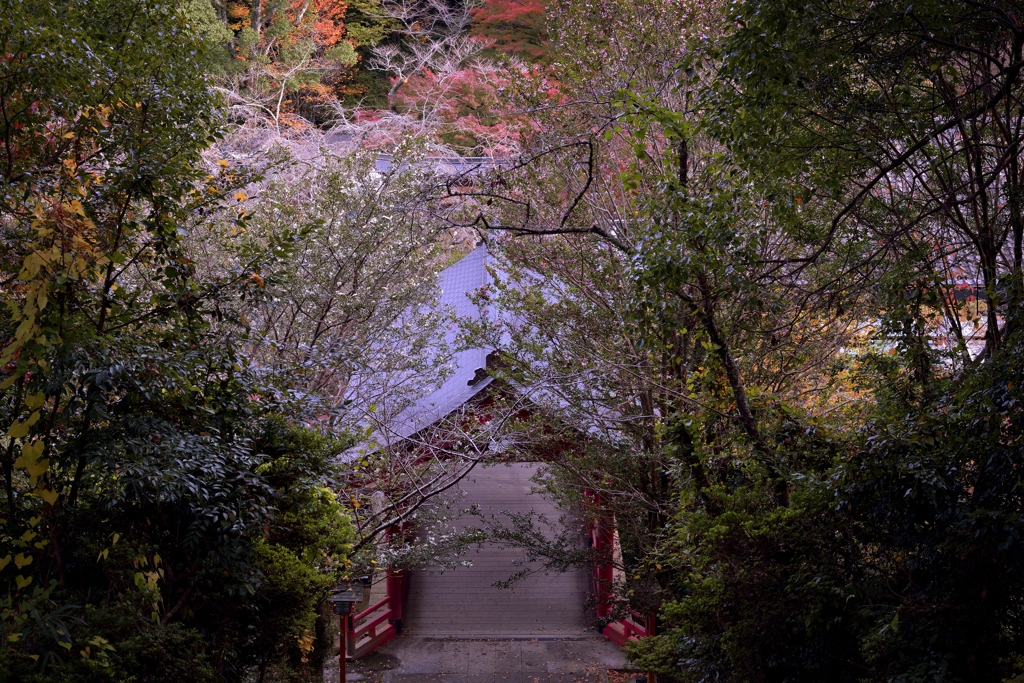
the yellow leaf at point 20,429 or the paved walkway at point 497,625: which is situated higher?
the yellow leaf at point 20,429

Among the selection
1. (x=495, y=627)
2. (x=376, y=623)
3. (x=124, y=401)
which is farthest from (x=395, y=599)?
(x=124, y=401)

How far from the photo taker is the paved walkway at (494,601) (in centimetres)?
1361

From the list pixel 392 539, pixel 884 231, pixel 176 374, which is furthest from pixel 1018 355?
pixel 392 539

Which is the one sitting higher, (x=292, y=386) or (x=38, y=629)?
(x=292, y=386)

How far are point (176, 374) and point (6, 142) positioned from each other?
1608mm

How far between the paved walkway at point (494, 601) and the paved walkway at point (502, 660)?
457 millimetres

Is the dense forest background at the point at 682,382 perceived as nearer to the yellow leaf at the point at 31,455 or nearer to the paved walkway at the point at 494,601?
the yellow leaf at the point at 31,455

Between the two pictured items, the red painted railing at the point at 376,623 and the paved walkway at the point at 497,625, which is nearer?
the paved walkway at the point at 497,625

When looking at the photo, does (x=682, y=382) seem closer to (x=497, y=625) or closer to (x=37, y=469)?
(x=37, y=469)

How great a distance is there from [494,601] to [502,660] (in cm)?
238

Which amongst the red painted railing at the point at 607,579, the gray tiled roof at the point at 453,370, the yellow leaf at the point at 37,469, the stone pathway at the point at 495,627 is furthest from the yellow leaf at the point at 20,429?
the stone pathway at the point at 495,627

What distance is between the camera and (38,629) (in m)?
3.92

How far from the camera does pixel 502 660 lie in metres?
12.0

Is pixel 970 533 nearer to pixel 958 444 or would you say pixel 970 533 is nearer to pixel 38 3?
pixel 958 444
